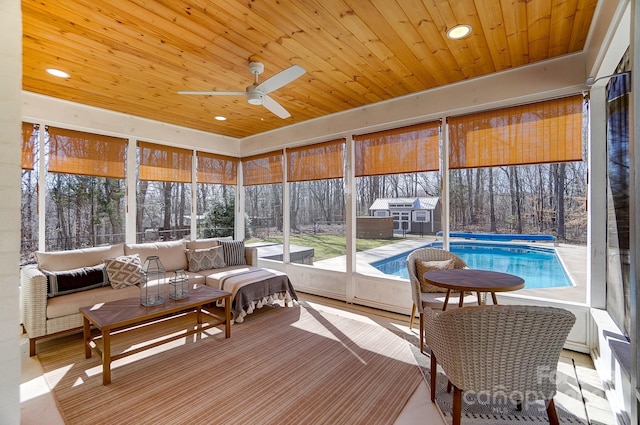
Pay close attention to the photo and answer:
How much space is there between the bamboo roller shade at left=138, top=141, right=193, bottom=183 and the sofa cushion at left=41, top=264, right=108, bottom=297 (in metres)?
1.79

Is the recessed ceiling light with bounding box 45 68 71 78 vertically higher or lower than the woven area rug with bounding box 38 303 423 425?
higher

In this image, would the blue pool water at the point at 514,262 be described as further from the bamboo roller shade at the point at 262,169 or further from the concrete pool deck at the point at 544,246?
the bamboo roller shade at the point at 262,169

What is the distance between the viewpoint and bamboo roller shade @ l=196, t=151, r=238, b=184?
555cm

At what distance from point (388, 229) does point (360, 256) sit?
26.2 inches

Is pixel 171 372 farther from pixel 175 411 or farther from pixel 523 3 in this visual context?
pixel 523 3

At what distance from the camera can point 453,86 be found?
3.56 meters

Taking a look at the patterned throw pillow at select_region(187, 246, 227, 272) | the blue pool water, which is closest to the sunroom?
the blue pool water

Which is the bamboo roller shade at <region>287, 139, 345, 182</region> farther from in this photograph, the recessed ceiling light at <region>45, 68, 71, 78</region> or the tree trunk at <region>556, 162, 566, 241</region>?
the recessed ceiling light at <region>45, 68, 71, 78</region>

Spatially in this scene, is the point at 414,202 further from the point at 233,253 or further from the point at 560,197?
the point at 233,253

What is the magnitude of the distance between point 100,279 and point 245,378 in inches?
91.5

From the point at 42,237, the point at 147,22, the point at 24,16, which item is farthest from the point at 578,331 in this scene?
the point at 42,237

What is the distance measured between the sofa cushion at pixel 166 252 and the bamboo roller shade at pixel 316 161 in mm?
2127

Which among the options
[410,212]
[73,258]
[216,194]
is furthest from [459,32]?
[216,194]

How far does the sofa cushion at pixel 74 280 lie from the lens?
10.3 ft
